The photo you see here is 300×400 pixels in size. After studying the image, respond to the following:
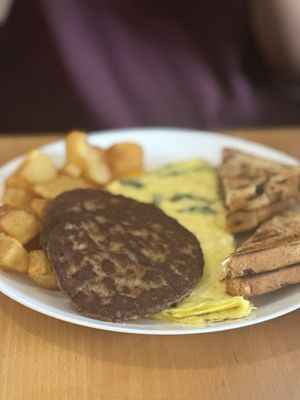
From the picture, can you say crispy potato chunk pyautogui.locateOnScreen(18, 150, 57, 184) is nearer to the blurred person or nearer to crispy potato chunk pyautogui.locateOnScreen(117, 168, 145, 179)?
crispy potato chunk pyautogui.locateOnScreen(117, 168, 145, 179)

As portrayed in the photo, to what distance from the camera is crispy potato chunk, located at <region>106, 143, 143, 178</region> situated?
4.70 ft

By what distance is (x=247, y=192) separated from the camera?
1.31m

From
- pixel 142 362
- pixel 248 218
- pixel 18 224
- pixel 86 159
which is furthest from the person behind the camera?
pixel 86 159

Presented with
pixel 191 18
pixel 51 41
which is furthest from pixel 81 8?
pixel 191 18

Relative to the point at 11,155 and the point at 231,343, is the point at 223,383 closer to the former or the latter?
the point at 231,343

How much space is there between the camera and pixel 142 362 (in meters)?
1.01

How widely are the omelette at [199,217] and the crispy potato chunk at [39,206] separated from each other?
16 centimetres

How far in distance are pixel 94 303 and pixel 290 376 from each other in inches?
12.1

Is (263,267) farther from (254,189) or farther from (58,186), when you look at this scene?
(58,186)

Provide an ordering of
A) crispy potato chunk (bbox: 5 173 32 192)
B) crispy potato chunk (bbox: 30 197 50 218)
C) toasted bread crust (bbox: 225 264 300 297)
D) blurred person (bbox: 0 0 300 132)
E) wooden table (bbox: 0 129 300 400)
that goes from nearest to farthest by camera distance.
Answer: wooden table (bbox: 0 129 300 400) → toasted bread crust (bbox: 225 264 300 297) → crispy potato chunk (bbox: 30 197 50 218) → crispy potato chunk (bbox: 5 173 32 192) → blurred person (bbox: 0 0 300 132)

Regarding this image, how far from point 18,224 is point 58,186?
6.4 inches

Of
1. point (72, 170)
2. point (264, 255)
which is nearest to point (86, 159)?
point (72, 170)

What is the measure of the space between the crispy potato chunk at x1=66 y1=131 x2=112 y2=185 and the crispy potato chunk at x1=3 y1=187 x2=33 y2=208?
0.13 m

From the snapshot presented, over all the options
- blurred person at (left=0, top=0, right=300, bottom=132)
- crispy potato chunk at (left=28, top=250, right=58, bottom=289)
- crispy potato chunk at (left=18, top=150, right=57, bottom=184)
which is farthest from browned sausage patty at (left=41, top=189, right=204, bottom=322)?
blurred person at (left=0, top=0, right=300, bottom=132)
